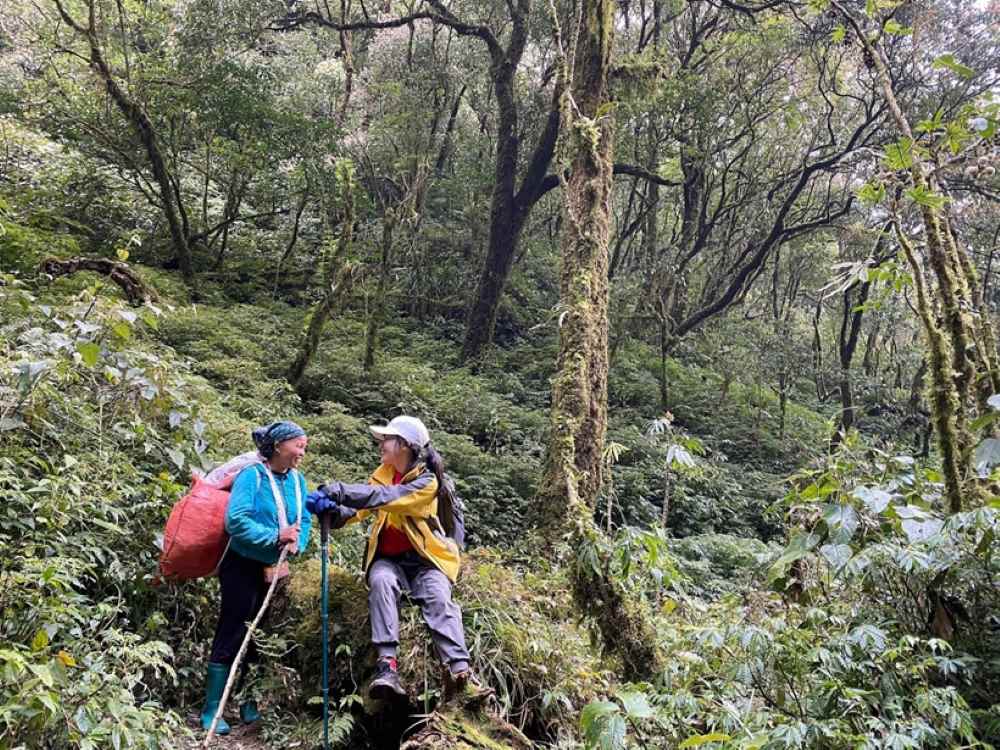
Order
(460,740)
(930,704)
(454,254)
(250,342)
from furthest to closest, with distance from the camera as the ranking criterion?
(454,254), (250,342), (460,740), (930,704)

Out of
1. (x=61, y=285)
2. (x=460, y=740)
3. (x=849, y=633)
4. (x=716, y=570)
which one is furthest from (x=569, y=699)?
(x=61, y=285)

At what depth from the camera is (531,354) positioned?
1716 cm

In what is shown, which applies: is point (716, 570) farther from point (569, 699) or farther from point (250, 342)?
point (250, 342)

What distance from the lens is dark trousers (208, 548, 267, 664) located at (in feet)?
14.1

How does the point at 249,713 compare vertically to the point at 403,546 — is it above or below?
below

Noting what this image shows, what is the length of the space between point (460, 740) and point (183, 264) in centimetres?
1340

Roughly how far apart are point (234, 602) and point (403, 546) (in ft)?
3.62

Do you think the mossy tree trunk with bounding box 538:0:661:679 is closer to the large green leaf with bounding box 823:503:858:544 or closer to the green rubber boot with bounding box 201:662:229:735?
the large green leaf with bounding box 823:503:858:544

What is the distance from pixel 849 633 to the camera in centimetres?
361

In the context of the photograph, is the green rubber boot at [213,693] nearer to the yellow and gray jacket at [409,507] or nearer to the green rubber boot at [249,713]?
the green rubber boot at [249,713]

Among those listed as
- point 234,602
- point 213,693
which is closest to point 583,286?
point 234,602

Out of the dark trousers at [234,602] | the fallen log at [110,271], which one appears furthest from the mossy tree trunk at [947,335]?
the fallen log at [110,271]

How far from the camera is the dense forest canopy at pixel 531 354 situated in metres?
3.59

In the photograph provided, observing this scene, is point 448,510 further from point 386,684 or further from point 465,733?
point 465,733
